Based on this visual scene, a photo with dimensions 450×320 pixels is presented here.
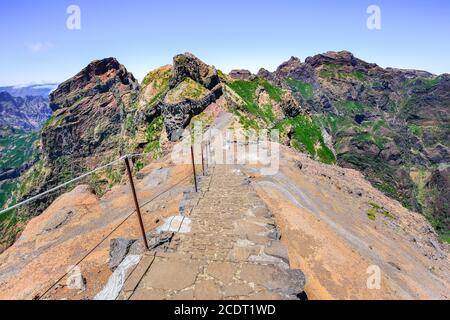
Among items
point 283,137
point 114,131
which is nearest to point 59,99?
point 114,131

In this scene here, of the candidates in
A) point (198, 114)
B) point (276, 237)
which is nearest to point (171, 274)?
→ point (276, 237)

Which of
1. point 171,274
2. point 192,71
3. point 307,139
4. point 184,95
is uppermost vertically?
point 192,71

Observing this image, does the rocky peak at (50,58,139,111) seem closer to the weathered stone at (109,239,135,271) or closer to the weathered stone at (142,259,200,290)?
the weathered stone at (109,239,135,271)

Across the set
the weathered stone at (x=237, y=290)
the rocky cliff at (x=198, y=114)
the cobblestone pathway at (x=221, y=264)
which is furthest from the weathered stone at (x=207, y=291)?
the rocky cliff at (x=198, y=114)

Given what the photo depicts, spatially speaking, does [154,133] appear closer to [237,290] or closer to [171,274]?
[171,274]

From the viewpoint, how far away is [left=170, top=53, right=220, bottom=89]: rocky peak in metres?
51.9

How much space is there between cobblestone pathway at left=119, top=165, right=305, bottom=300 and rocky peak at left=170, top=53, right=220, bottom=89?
4331 cm

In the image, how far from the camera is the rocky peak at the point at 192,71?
51.9 m

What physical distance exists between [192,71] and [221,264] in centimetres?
4865

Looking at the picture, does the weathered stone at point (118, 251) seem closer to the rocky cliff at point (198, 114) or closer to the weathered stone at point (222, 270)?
the weathered stone at point (222, 270)

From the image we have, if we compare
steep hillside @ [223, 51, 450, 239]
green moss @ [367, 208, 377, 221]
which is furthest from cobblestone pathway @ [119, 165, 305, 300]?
steep hillside @ [223, 51, 450, 239]

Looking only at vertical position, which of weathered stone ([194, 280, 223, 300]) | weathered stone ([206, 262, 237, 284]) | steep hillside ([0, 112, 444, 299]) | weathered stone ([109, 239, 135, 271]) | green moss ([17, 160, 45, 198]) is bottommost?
green moss ([17, 160, 45, 198])

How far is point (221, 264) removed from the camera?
878cm

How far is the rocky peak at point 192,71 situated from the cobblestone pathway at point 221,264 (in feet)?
142
